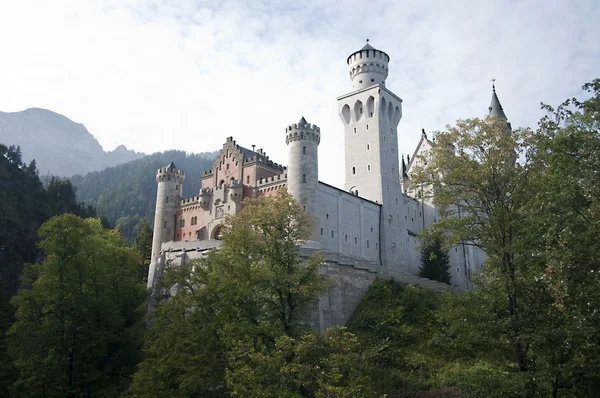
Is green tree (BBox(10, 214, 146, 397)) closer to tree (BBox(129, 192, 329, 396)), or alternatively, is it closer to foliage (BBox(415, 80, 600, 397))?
tree (BBox(129, 192, 329, 396))

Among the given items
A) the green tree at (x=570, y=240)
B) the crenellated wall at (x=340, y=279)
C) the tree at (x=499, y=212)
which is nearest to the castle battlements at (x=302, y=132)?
the crenellated wall at (x=340, y=279)

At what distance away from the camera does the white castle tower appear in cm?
6059

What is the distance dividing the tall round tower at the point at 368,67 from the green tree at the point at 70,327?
1522 inches

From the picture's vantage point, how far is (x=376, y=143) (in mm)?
61719

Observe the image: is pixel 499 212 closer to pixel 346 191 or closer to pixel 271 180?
pixel 271 180

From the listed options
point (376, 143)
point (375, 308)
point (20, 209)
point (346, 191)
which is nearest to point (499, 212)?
point (375, 308)

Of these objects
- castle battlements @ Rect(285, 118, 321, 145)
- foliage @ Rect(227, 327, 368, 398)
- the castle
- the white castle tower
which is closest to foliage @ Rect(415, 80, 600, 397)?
foliage @ Rect(227, 327, 368, 398)

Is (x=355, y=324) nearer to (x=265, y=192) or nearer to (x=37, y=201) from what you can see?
(x=265, y=192)

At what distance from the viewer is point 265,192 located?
52781 millimetres

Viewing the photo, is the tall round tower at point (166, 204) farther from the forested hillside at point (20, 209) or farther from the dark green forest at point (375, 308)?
the forested hillside at point (20, 209)

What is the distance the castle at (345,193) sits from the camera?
4872 centimetres

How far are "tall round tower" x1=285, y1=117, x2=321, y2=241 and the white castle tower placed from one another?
1356 cm

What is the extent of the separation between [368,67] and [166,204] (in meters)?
29.0

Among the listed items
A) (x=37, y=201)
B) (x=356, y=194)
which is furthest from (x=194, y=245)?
(x=37, y=201)
